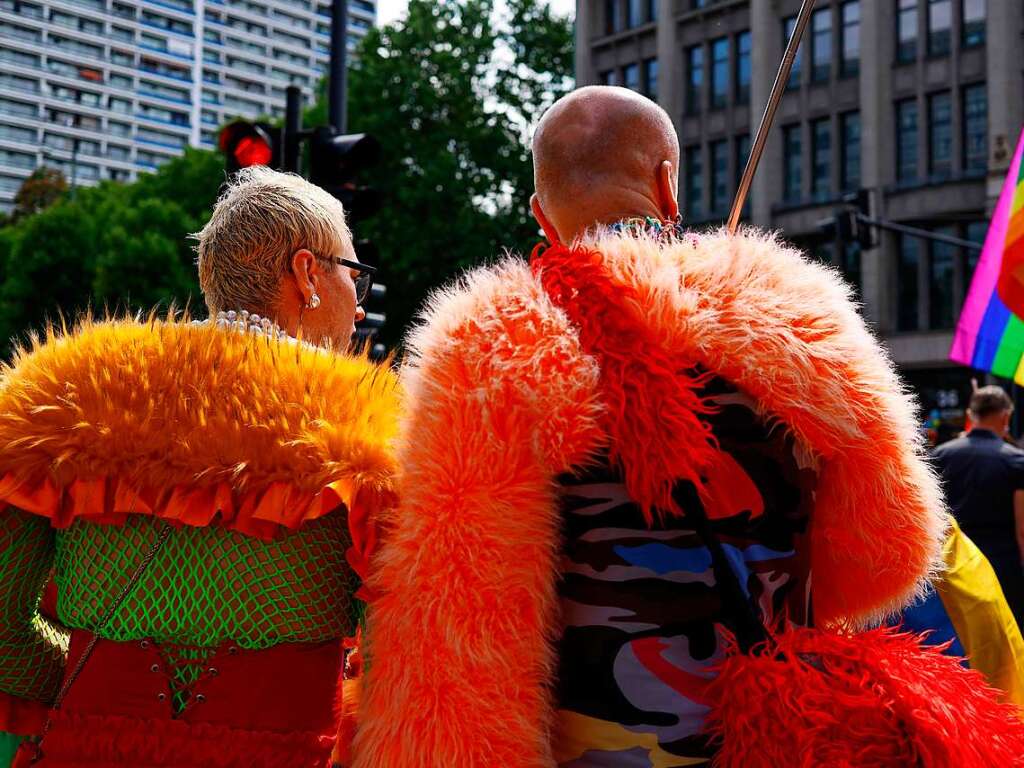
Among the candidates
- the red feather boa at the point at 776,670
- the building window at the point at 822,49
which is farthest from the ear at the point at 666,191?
the building window at the point at 822,49

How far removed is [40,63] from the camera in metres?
96.1

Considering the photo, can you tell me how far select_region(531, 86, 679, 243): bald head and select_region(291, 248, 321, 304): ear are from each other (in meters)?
0.47

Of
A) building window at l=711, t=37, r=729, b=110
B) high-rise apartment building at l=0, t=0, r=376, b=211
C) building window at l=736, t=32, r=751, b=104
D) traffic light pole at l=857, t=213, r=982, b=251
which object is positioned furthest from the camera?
high-rise apartment building at l=0, t=0, r=376, b=211

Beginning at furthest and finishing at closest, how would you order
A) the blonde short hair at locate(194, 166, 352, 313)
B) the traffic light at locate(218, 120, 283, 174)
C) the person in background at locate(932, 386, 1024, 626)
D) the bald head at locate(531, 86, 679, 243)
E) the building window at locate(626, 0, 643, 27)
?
the building window at locate(626, 0, 643, 27), the traffic light at locate(218, 120, 283, 174), the person in background at locate(932, 386, 1024, 626), the blonde short hair at locate(194, 166, 352, 313), the bald head at locate(531, 86, 679, 243)

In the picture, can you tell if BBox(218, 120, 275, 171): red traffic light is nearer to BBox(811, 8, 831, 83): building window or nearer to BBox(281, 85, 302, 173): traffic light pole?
BBox(281, 85, 302, 173): traffic light pole

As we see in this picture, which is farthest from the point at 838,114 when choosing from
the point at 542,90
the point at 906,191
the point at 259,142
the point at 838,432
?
the point at 838,432

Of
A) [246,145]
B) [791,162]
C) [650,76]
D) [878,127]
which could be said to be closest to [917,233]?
[246,145]

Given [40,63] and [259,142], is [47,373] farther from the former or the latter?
[40,63]

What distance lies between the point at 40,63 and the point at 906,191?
88.5 m

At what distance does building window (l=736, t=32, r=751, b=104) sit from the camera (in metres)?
31.3

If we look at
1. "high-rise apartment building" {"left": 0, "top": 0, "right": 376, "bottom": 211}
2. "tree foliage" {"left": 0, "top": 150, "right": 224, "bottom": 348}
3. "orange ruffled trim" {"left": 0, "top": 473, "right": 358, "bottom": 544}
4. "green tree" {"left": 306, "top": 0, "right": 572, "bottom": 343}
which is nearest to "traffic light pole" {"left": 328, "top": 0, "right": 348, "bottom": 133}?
"orange ruffled trim" {"left": 0, "top": 473, "right": 358, "bottom": 544}

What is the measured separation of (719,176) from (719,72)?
3064 millimetres

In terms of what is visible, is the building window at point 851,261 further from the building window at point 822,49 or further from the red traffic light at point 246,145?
the red traffic light at point 246,145

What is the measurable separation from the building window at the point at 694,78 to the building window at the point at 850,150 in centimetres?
490
